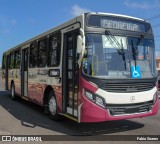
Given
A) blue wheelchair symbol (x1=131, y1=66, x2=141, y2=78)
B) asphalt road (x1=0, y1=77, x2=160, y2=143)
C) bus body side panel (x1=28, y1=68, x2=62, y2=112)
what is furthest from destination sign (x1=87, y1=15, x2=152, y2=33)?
asphalt road (x1=0, y1=77, x2=160, y2=143)

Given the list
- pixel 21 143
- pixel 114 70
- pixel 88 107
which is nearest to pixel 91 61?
pixel 114 70

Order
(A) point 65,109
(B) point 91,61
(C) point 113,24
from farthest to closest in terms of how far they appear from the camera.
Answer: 1. (A) point 65,109
2. (C) point 113,24
3. (B) point 91,61

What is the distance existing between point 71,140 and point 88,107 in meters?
0.91

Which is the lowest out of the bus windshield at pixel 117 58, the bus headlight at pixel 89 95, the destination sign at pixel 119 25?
the bus headlight at pixel 89 95

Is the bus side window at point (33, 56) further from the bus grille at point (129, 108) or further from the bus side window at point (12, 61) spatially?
the bus grille at point (129, 108)

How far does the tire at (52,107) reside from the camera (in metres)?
10.1

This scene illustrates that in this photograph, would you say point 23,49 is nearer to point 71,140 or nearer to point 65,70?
point 65,70

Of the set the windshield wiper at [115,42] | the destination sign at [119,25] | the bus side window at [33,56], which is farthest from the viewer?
the bus side window at [33,56]

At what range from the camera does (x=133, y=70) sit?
837cm

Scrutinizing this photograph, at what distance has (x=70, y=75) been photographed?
8977mm

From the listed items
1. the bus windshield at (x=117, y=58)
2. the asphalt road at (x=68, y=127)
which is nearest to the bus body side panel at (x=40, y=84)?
the asphalt road at (x=68, y=127)

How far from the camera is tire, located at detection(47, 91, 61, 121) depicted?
10.1 meters

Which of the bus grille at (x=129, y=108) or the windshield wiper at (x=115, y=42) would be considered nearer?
the bus grille at (x=129, y=108)

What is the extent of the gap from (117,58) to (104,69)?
498 mm
